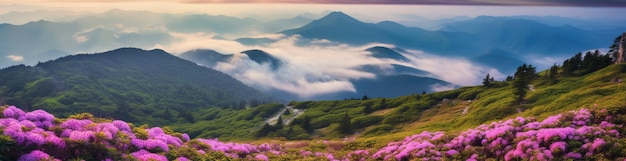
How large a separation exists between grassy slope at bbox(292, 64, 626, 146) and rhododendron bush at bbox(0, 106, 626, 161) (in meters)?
7.21

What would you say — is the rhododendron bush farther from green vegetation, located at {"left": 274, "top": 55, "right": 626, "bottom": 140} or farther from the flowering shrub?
green vegetation, located at {"left": 274, "top": 55, "right": 626, "bottom": 140}

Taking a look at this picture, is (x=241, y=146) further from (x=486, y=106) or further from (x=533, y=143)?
(x=486, y=106)

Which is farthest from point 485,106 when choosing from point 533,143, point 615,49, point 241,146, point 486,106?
point 615,49

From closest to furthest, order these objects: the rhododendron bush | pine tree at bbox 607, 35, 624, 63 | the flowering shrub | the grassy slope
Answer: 1. the rhododendron bush
2. the flowering shrub
3. the grassy slope
4. pine tree at bbox 607, 35, 624, 63

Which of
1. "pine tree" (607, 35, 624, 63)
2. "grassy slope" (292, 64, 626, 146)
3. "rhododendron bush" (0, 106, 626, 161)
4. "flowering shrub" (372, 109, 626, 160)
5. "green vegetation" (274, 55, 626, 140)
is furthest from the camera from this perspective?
"pine tree" (607, 35, 624, 63)

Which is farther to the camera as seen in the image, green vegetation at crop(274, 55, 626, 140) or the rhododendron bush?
green vegetation at crop(274, 55, 626, 140)

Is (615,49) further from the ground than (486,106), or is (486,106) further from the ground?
(615,49)

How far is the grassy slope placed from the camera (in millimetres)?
51812

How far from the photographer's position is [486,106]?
7925 cm

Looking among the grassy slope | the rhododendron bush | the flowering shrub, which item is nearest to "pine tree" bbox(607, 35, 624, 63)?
the grassy slope

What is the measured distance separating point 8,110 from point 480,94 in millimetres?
103510

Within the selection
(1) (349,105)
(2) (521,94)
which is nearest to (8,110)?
(2) (521,94)

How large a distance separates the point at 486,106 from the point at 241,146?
204 feet

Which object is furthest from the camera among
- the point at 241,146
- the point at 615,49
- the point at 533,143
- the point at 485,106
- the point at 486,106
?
the point at 615,49
